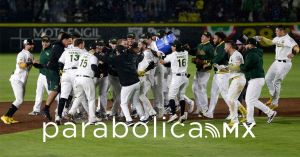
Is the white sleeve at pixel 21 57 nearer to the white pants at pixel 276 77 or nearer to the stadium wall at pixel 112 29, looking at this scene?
the white pants at pixel 276 77

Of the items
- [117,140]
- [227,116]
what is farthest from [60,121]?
[227,116]

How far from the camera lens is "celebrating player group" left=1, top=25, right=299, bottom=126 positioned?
1576cm

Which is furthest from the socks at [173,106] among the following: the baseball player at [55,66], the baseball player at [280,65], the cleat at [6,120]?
the cleat at [6,120]

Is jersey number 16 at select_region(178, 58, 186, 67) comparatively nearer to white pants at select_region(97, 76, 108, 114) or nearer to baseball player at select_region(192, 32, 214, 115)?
baseball player at select_region(192, 32, 214, 115)

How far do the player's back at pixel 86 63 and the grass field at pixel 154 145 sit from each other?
1.26 meters

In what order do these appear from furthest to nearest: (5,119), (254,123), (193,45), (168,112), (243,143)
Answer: (193,45) → (168,112) → (5,119) → (254,123) → (243,143)

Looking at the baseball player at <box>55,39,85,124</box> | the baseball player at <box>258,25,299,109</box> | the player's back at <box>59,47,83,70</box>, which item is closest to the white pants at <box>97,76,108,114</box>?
the baseball player at <box>55,39,85,124</box>

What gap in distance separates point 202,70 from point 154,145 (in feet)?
14.0

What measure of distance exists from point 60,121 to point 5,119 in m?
1.41

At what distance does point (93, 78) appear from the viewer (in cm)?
1614

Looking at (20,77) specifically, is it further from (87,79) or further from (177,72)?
(177,72)

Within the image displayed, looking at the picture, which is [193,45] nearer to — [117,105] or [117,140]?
[117,105]

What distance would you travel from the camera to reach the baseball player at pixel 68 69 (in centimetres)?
1600

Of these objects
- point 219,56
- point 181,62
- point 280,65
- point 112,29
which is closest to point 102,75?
point 181,62
